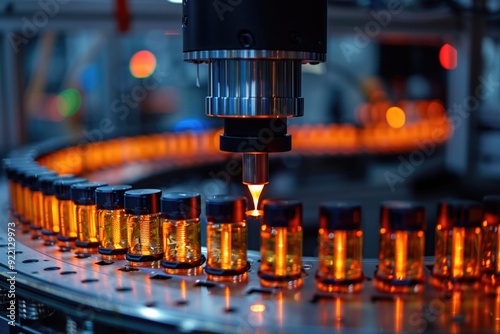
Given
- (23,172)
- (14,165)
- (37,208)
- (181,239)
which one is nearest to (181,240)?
(181,239)

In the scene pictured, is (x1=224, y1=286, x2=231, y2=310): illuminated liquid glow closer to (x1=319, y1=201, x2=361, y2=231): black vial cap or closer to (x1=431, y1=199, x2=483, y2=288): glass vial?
(x1=319, y1=201, x2=361, y2=231): black vial cap

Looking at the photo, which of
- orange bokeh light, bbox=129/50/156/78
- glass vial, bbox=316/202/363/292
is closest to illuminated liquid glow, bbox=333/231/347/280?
glass vial, bbox=316/202/363/292

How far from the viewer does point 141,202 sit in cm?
106

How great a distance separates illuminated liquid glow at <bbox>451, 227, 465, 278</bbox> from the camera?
948mm

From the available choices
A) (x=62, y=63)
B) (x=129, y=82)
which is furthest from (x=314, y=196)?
(x=62, y=63)

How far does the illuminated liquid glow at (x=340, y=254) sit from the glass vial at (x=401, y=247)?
61mm

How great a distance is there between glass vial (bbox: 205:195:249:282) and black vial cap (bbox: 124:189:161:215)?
0.40 feet

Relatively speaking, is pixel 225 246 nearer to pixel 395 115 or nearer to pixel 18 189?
pixel 18 189

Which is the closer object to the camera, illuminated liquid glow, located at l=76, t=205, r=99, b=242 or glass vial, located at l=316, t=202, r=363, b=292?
glass vial, located at l=316, t=202, r=363, b=292

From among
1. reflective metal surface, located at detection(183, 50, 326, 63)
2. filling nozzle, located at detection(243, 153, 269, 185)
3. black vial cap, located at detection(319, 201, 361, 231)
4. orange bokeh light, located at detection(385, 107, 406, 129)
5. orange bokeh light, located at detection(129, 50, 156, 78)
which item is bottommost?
black vial cap, located at detection(319, 201, 361, 231)

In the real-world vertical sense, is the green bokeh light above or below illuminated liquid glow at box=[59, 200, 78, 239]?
above

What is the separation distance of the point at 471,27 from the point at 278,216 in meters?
2.87

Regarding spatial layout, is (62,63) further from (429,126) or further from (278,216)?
(278,216)

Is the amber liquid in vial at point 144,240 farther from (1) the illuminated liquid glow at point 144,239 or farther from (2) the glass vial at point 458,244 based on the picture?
(2) the glass vial at point 458,244
